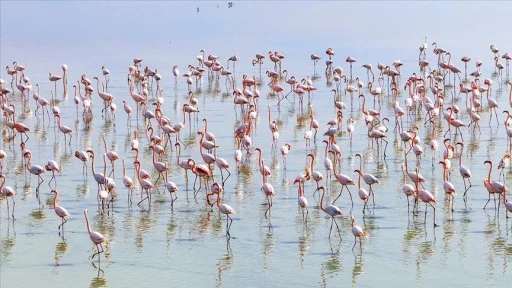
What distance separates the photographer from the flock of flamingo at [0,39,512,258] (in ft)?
46.3

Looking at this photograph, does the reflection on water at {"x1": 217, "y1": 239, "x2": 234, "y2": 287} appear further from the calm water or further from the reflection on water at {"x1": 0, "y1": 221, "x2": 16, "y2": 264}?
the reflection on water at {"x1": 0, "y1": 221, "x2": 16, "y2": 264}

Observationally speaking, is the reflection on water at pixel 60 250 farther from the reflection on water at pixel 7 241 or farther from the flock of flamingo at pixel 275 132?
the reflection on water at pixel 7 241

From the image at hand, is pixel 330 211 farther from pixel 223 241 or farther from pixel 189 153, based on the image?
pixel 189 153

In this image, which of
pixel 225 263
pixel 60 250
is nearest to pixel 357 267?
pixel 225 263

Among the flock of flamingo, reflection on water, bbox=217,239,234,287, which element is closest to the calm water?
reflection on water, bbox=217,239,234,287

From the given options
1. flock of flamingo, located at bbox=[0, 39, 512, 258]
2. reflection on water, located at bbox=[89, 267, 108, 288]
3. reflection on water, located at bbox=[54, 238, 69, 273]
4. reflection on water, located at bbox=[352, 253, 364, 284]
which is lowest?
reflection on water, located at bbox=[89, 267, 108, 288]

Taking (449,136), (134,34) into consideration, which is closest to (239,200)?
(449,136)

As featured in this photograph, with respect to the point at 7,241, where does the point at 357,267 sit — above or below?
below

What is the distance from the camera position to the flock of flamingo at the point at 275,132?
46.3 feet

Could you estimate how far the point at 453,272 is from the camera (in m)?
11.6

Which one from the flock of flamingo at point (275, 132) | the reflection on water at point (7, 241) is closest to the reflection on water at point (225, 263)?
the flock of flamingo at point (275, 132)

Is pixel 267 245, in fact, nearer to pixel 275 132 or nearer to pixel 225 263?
pixel 225 263

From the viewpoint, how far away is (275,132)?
17.3 meters

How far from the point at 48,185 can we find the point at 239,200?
298cm
